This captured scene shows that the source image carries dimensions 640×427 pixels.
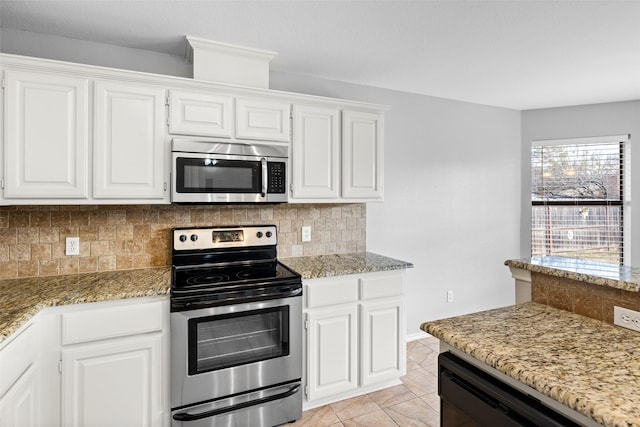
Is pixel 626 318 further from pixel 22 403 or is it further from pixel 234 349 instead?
pixel 22 403

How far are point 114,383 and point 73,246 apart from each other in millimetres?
924

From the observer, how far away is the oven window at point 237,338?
6.73 ft

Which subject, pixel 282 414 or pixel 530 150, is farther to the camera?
pixel 530 150

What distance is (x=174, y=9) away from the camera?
199 cm

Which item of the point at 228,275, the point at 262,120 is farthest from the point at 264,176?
the point at 228,275

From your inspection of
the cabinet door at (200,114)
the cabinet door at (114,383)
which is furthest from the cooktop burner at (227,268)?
the cabinet door at (200,114)

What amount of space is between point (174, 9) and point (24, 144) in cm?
107

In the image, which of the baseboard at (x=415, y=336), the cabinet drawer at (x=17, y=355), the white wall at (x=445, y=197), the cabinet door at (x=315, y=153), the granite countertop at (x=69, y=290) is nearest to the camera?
the cabinet drawer at (x=17, y=355)

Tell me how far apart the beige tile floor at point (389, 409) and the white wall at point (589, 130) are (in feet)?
7.80

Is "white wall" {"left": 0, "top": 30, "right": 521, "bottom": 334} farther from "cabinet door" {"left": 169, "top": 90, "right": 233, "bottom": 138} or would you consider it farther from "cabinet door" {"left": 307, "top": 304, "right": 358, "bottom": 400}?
"cabinet door" {"left": 307, "top": 304, "right": 358, "bottom": 400}

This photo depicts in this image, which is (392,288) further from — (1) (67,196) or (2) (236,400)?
(1) (67,196)

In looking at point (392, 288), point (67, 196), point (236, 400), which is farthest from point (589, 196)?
point (67, 196)

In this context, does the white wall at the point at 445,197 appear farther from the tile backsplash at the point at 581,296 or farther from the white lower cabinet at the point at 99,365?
the white lower cabinet at the point at 99,365

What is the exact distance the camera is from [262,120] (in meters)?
2.49
